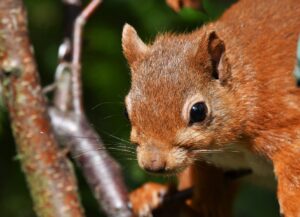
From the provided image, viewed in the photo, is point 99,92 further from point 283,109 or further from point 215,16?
point 283,109

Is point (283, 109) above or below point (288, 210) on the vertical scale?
above

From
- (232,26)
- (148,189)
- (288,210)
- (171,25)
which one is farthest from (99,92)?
(288,210)

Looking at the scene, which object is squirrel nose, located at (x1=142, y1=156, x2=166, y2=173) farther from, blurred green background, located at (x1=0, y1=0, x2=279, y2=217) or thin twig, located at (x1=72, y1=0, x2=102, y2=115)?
blurred green background, located at (x1=0, y1=0, x2=279, y2=217)

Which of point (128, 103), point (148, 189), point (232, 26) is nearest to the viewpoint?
point (128, 103)

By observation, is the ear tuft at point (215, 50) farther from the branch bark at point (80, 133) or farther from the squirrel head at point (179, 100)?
the branch bark at point (80, 133)

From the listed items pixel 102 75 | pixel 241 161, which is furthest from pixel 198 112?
pixel 102 75

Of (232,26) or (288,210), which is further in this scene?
(232,26)

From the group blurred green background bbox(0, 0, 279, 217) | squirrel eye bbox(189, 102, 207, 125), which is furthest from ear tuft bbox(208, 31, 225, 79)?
blurred green background bbox(0, 0, 279, 217)

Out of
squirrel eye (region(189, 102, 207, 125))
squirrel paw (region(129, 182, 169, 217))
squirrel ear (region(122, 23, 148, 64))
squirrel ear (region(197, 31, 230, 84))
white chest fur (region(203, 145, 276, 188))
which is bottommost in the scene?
squirrel paw (region(129, 182, 169, 217))
